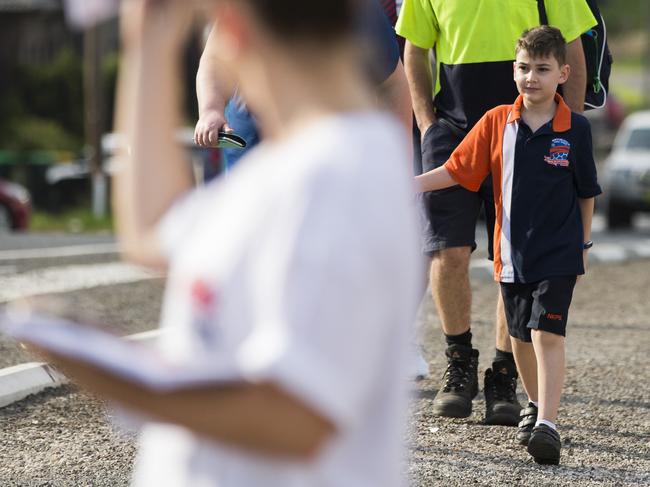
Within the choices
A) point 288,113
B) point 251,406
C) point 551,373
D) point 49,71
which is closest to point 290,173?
point 288,113

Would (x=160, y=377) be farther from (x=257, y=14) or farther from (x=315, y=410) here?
(x=257, y=14)

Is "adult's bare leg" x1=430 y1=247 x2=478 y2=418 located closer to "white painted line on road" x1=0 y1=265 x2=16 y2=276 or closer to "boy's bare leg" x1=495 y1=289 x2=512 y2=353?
"boy's bare leg" x1=495 y1=289 x2=512 y2=353

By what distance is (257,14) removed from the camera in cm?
159

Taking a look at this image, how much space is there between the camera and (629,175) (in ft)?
65.4

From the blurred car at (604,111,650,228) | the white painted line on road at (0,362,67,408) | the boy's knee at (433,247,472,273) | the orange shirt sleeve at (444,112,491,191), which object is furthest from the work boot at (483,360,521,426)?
the blurred car at (604,111,650,228)

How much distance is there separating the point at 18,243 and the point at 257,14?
12027mm

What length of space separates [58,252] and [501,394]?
754 cm

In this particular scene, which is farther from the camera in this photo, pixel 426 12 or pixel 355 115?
pixel 426 12

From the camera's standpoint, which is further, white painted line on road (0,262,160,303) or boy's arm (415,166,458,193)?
white painted line on road (0,262,160,303)

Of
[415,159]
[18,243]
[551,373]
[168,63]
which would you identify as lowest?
[18,243]

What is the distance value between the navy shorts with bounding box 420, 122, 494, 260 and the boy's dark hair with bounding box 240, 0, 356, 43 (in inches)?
153

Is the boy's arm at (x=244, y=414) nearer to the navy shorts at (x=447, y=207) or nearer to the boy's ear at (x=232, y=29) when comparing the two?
the boy's ear at (x=232, y=29)

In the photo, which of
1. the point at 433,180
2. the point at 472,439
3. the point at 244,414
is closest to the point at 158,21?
the point at 244,414

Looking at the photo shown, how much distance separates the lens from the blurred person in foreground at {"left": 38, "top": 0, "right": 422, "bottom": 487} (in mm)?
1482
